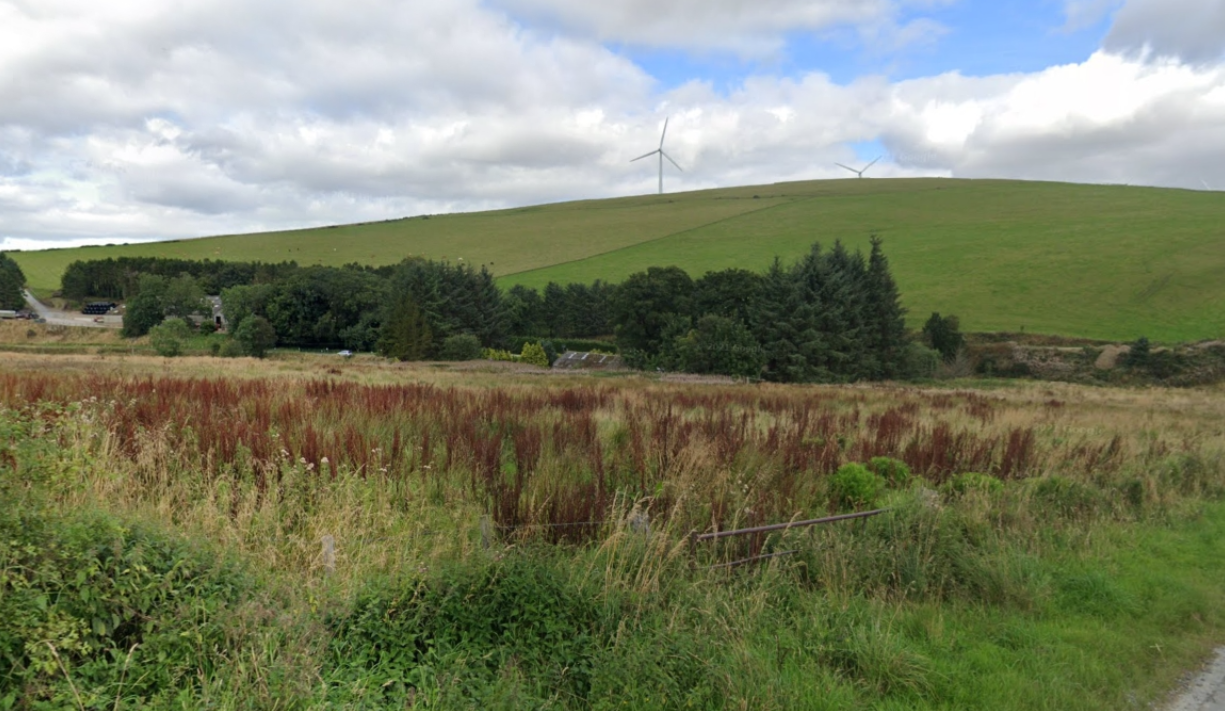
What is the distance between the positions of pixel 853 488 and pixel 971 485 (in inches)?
72.3

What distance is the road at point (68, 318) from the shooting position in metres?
96.4

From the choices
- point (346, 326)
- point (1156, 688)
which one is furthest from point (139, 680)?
point (346, 326)

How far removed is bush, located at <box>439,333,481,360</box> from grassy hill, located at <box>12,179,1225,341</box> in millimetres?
30897

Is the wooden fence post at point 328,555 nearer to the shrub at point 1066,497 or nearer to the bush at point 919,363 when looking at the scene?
the shrub at point 1066,497

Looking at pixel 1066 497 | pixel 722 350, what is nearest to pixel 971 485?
pixel 1066 497

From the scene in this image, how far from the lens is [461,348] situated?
7381 centimetres

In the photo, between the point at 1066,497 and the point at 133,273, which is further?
the point at 133,273

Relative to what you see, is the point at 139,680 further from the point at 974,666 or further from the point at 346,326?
the point at 346,326

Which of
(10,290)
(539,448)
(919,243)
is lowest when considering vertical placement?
(539,448)

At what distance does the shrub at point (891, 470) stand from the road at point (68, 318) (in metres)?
111

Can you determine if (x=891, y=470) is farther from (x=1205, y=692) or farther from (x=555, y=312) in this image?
(x=555, y=312)

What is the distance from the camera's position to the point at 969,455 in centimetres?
1125

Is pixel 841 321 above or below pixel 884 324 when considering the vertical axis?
above

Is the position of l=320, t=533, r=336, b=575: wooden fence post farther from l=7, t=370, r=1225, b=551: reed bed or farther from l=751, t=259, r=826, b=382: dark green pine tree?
l=751, t=259, r=826, b=382: dark green pine tree
